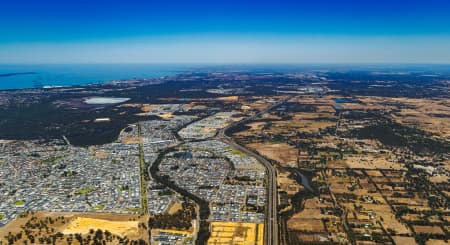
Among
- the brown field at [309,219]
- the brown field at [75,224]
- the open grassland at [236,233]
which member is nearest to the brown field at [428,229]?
the brown field at [309,219]

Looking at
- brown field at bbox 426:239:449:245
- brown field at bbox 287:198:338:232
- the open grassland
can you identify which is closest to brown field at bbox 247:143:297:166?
brown field at bbox 287:198:338:232

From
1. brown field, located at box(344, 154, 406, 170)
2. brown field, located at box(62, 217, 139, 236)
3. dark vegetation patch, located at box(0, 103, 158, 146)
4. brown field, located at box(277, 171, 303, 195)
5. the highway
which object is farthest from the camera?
dark vegetation patch, located at box(0, 103, 158, 146)

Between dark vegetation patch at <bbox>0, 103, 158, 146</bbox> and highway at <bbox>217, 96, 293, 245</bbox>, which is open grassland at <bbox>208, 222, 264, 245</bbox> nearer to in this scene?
highway at <bbox>217, 96, 293, 245</bbox>

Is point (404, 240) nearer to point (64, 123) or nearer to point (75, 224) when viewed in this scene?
point (75, 224)


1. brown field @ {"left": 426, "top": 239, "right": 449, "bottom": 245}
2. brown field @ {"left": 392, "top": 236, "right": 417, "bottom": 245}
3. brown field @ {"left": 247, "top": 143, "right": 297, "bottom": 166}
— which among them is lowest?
brown field @ {"left": 426, "top": 239, "right": 449, "bottom": 245}

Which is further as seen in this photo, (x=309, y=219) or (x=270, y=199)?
(x=270, y=199)

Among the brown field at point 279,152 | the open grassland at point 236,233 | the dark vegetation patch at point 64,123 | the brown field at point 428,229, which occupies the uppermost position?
the dark vegetation patch at point 64,123

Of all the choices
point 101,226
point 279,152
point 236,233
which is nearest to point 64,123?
point 279,152

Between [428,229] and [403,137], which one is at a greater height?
[403,137]

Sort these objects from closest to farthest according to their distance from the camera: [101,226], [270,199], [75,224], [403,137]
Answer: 1. [101,226]
2. [75,224]
3. [270,199]
4. [403,137]

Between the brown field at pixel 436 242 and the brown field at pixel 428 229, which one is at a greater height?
the brown field at pixel 428 229

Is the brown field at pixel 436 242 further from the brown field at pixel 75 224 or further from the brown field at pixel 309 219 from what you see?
the brown field at pixel 75 224

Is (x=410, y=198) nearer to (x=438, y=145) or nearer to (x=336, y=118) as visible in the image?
(x=438, y=145)

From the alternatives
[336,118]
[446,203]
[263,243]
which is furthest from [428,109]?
[263,243]
